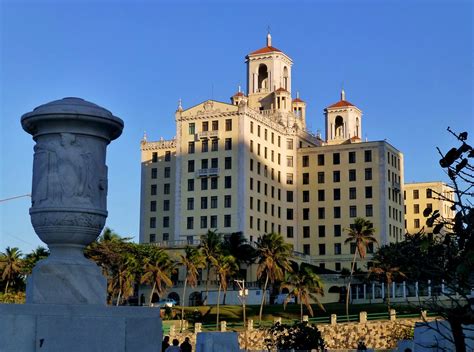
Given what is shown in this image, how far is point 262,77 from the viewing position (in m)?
119

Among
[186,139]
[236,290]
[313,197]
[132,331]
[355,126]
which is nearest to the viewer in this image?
[132,331]

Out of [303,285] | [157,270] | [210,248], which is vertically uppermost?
[210,248]

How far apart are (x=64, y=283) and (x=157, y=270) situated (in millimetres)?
69123

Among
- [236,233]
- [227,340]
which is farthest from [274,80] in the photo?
[227,340]

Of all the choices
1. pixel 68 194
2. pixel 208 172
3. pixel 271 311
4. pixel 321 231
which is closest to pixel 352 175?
pixel 321 231

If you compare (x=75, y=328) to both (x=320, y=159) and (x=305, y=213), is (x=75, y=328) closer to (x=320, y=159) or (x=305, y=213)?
(x=305, y=213)

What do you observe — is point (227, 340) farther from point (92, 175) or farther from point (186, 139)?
point (186, 139)

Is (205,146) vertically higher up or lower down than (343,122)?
lower down

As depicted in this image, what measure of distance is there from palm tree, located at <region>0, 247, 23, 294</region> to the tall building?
18.8 meters

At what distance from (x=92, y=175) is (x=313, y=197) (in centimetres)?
9714

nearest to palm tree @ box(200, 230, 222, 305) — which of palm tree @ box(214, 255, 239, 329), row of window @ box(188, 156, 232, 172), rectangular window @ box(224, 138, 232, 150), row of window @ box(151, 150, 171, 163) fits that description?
palm tree @ box(214, 255, 239, 329)

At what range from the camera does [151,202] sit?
11294cm

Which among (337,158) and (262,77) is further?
(262,77)

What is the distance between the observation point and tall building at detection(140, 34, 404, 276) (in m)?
99.5
